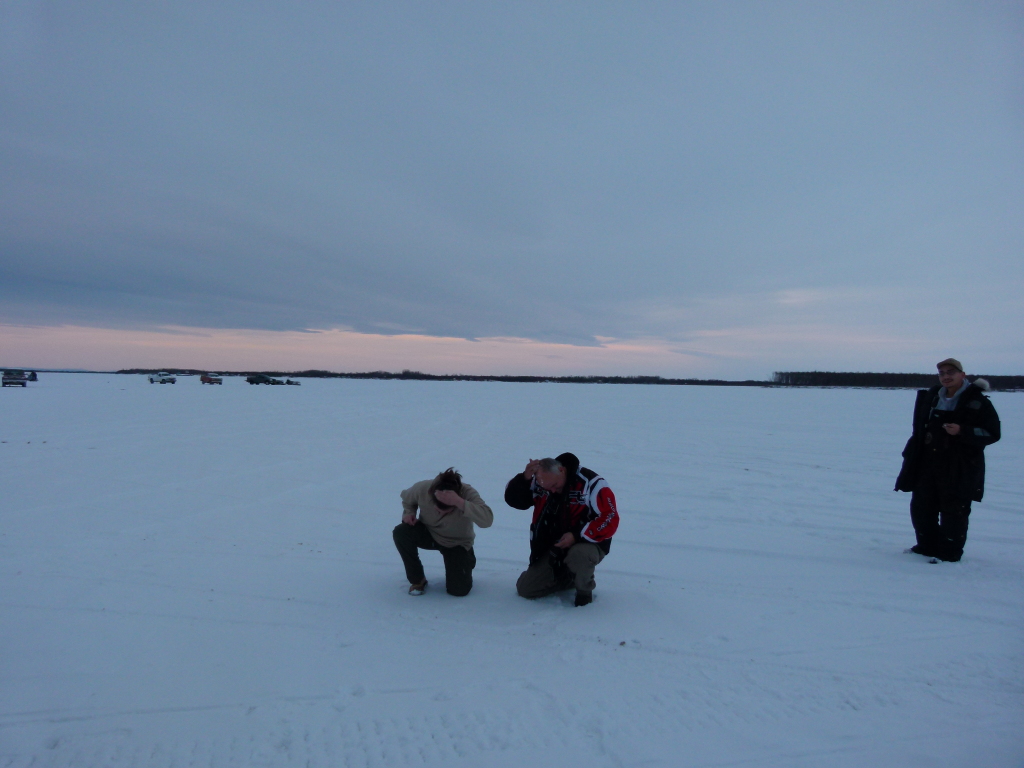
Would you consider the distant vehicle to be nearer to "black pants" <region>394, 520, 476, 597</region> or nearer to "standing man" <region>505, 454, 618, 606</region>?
"black pants" <region>394, 520, 476, 597</region>

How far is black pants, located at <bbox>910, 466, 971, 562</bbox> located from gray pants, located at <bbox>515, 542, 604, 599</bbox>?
10.7 feet

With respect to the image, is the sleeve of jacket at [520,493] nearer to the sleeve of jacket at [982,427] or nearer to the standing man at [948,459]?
the standing man at [948,459]

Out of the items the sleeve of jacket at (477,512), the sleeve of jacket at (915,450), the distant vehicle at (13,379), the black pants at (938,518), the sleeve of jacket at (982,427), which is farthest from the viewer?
the distant vehicle at (13,379)

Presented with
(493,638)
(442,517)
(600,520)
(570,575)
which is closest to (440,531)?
(442,517)

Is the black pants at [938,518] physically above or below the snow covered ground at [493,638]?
above

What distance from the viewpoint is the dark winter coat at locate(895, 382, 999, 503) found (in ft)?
15.8

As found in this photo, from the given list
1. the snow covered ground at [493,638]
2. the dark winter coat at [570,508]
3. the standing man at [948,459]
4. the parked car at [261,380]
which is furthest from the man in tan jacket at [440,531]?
the parked car at [261,380]

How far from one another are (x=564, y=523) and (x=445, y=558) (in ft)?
3.07

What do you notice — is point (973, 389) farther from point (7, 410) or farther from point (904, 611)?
point (7, 410)

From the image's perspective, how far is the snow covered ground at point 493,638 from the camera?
258 centimetres

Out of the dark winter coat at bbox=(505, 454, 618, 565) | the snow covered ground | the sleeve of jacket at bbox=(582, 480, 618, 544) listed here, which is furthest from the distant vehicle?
the sleeve of jacket at bbox=(582, 480, 618, 544)

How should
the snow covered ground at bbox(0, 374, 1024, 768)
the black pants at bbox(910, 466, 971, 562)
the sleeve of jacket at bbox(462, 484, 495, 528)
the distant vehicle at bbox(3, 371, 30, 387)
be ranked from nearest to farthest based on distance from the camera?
the snow covered ground at bbox(0, 374, 1024, 768)
the sleeve of jacket at bbox(462, 484, 495, 528)
the black pants at bbox(910, 466, 971, 562)
the distant vehicle at bbox(3, 371, 30, 387)

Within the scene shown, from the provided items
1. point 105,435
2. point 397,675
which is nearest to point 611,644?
point 397,675

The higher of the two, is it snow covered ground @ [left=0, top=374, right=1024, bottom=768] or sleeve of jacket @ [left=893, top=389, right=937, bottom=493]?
sleeve of jacket @ [left=893, top=389, right=937, bottom=493]
